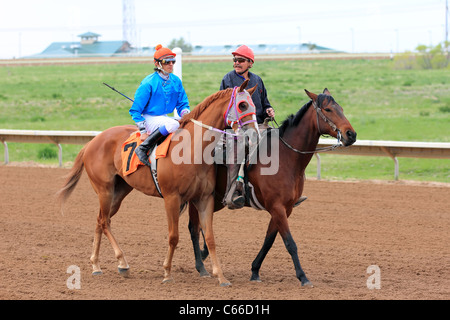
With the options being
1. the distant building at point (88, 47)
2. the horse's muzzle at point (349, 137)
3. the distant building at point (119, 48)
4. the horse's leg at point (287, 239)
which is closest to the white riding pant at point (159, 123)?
the horse's leg at point (287, 239)

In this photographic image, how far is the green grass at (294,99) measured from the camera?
16.3 metres

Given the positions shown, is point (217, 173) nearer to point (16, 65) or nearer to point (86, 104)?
point (86, 104)

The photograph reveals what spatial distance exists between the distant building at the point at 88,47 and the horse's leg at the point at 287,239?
2506 inches

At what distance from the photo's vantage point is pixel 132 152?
707 cm

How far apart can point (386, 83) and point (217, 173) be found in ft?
81.5

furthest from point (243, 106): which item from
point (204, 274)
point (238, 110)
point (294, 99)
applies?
point (294, 99)

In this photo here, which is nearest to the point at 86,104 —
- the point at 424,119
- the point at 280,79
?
the point at 280,79

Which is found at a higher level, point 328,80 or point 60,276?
point 328,80

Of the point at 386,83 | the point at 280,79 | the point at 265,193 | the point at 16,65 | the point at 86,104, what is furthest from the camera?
the point at 16,65

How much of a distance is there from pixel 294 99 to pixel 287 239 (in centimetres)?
1961

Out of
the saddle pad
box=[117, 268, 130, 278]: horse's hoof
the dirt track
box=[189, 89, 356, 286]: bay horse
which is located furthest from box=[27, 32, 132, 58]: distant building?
box=[189, 89, 356, 286]: bay horse

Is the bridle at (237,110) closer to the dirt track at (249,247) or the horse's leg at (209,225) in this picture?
the horse's leg at (209,225)

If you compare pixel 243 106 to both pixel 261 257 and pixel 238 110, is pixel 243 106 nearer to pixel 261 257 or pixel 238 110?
pixel 238 110
